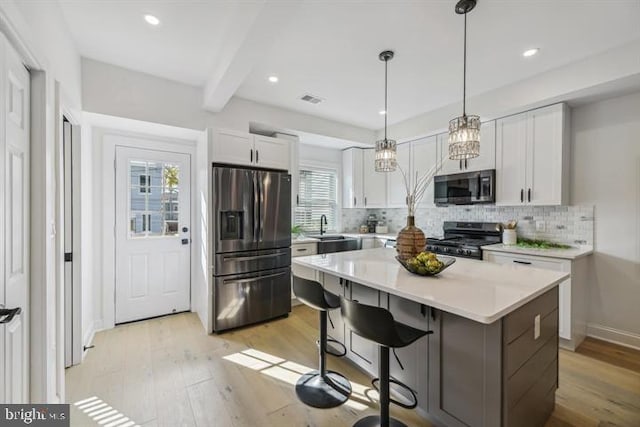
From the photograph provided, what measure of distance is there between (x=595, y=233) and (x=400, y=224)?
250 centimetres

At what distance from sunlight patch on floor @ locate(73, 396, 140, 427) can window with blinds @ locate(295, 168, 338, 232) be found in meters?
3.17

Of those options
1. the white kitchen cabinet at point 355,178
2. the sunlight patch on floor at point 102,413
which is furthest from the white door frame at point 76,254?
the white kitchen cabinet at point 355,178

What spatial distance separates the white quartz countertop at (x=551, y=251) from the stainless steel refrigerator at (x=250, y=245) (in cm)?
239

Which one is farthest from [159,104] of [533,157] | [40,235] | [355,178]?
[533,157]

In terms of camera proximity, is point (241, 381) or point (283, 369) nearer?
point (241, 381)

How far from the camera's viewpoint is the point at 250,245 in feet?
10.4

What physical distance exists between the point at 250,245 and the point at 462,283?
2259 mm

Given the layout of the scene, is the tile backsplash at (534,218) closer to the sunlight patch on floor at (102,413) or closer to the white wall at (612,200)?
the white wall at (612,200)

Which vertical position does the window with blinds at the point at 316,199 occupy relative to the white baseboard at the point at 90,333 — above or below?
above

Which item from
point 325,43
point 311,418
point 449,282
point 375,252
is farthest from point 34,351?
point 325,43

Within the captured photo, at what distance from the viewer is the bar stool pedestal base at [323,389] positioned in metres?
1.91

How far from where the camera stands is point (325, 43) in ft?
7.44

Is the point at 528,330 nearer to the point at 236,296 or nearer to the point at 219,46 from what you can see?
the point at 236,296

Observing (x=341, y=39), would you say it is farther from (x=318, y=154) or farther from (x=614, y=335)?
(x=614, y=335)
